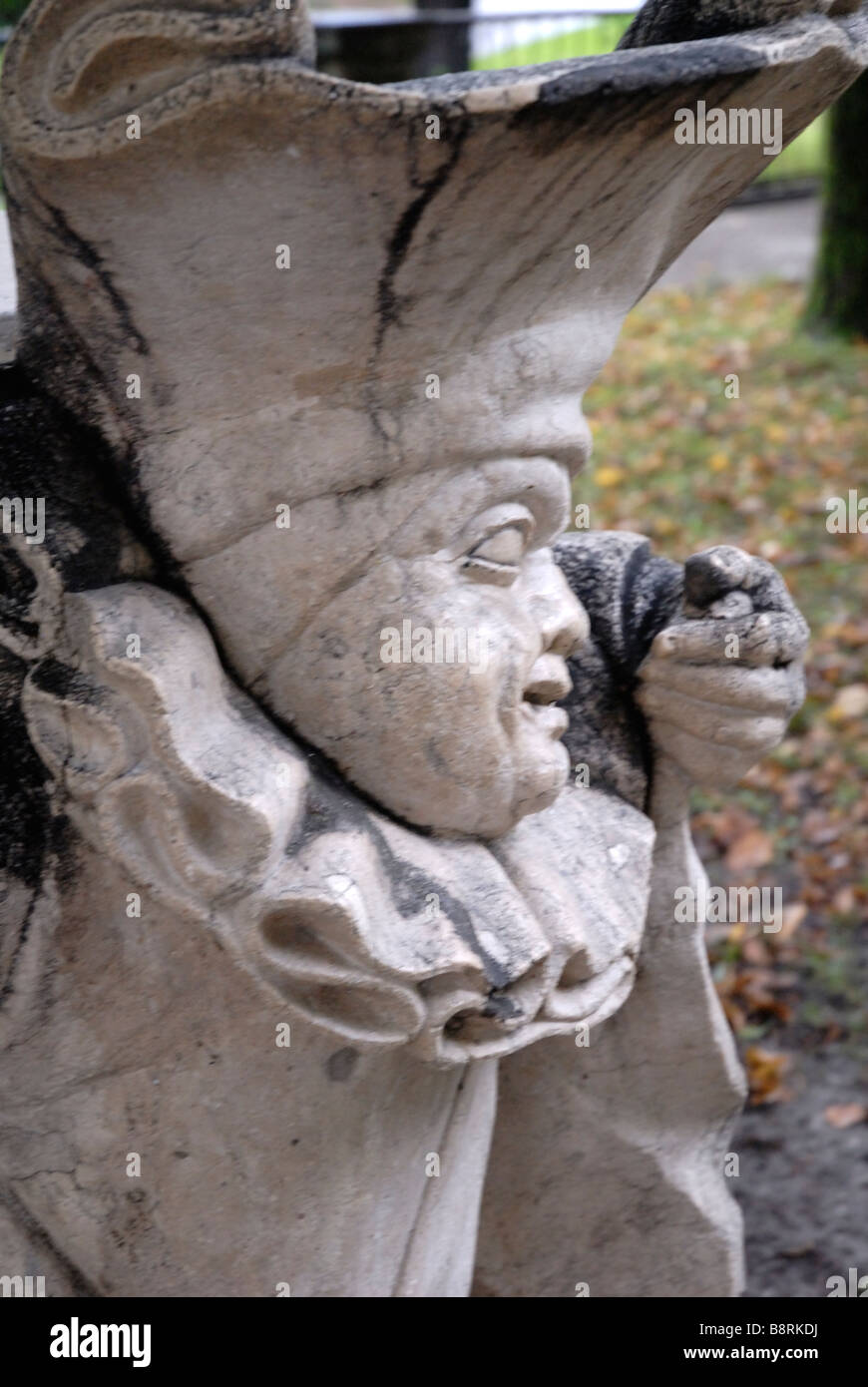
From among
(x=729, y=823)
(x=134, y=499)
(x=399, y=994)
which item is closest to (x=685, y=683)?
(x=399, y=994)

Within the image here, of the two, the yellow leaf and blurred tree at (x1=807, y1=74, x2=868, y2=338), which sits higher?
blurred tree at (x1=807, y1=74, x2=868, y2=338)

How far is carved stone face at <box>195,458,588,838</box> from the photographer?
1523 millimetres

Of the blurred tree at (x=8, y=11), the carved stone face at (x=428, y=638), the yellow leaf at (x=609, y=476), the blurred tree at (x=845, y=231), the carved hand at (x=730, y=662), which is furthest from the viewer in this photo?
the blurred tree at (x=8, y=11)

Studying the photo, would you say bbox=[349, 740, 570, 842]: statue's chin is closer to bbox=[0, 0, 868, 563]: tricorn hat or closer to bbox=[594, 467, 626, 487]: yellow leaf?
bbox=[0, 0, 868, 563]: tricorn hat

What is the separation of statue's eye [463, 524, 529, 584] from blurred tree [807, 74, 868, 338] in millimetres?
6318

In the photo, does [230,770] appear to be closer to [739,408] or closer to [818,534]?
[818,534]

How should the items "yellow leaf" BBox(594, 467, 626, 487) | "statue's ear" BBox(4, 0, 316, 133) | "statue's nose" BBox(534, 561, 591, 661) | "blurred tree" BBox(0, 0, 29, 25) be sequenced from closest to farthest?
"statue's ear" BBox(4, 0, 316, 133)
"statue's nose" BBox(534, 561, 591, 661)
"yellow leaf" BBox(594, 467, 626, 487)
"blurred tree" BBox(0, 0, 29, 25)

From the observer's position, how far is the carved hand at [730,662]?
179 centimetres

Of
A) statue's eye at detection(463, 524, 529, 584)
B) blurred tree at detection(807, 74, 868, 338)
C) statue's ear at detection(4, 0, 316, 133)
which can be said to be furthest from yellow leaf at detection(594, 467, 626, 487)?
statue's ear at detection(4, 0, 316, 133)

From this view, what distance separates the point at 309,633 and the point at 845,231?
22.3 ft

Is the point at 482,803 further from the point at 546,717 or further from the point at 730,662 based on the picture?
the point at 730,662

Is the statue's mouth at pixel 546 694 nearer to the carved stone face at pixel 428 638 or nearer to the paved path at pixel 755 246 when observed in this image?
the carved stone face at pixel 428 638

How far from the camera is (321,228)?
135 cm

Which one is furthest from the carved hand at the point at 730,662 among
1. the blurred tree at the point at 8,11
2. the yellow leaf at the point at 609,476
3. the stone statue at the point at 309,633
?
the blurred tree at the point at 8,11
